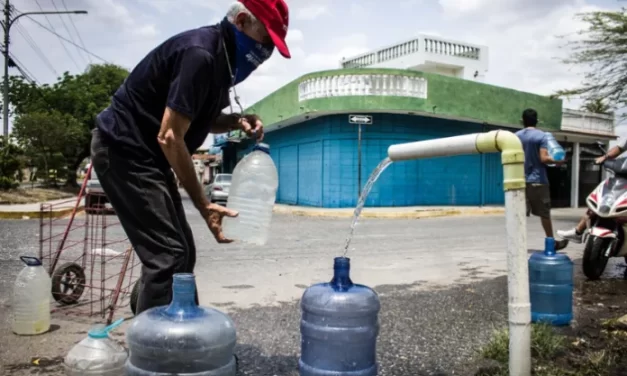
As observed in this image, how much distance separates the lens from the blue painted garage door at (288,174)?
2034 centimetres

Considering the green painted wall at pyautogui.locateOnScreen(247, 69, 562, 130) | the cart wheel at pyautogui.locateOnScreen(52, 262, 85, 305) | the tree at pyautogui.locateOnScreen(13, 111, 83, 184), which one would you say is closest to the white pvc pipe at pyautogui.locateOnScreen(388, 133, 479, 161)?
the cart wheel at pyautogui.locateOnScreen(52, 262, 85, 305)

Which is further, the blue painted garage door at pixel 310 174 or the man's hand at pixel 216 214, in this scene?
the blue painted garage door at pixel 310 174

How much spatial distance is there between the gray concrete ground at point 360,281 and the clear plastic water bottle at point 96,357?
2.40 ft

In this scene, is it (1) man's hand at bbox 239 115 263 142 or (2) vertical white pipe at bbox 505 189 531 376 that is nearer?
(2) vertical white pipe at bbox 505 189 531 376

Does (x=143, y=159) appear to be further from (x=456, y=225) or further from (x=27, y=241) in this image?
(x=456, y=225)

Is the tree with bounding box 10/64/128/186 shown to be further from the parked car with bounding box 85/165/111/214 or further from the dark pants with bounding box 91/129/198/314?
the dark pants with bounding box 91/129/198/314

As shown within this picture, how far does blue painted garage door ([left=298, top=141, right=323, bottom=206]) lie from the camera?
704 inches

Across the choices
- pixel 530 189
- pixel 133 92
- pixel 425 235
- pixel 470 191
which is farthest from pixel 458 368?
pixel 470 191

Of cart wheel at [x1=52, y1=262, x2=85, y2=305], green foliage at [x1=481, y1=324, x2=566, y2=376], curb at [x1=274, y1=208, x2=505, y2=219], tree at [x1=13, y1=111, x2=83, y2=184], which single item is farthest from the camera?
tree at [x1=13, y1=111, x2=83, y2=184]

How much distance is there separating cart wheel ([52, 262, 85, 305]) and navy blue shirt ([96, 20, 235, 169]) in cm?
212

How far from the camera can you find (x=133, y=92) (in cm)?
223

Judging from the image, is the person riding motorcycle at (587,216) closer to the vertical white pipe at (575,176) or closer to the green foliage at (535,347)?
the green foliage at (535,347)

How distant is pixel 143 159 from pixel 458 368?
194 centimetres

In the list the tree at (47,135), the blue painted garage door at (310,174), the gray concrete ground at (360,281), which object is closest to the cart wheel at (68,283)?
the gray concrete ground at (360,281)
